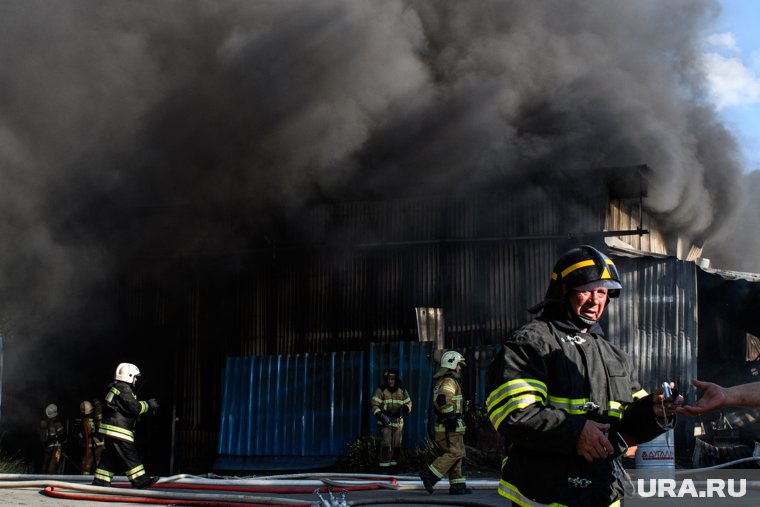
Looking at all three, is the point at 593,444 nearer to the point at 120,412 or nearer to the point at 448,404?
the point at 448,404

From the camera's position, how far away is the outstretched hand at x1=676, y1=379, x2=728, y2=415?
8.82 feet

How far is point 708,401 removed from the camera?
8.95ft

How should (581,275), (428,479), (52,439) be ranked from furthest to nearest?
1. (52,439)
2. (428,479)
3. (581,275)

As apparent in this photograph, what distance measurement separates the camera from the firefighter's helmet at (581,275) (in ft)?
9.66

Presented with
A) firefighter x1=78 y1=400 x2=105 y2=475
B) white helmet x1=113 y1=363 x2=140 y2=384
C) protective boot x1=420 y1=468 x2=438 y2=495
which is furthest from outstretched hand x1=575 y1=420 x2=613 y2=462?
firefighter x1=78 y1=400 x2=105 y2=475

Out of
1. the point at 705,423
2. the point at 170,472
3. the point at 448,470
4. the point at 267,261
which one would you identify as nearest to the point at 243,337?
the point at 267,261

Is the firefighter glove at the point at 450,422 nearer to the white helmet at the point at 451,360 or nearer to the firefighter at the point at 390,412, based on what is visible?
the white helmet at the point at 451,360

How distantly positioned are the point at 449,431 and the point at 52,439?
7372 millimetres

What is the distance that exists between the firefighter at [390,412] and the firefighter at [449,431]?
4.64ft

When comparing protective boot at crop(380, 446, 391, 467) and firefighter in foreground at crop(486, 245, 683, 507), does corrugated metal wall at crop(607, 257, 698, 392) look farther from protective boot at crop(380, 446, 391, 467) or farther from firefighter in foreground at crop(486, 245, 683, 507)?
firefighter in foreground at crop(486, 245, 683, 507)

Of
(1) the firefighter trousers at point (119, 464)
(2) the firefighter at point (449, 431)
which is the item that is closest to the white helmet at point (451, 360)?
(2) the firefighter at point (449, 431)

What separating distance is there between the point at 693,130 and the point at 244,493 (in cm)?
1020

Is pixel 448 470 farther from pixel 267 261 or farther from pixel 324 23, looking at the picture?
pixel 324 23

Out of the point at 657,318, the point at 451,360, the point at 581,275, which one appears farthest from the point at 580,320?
the point at 657,318
